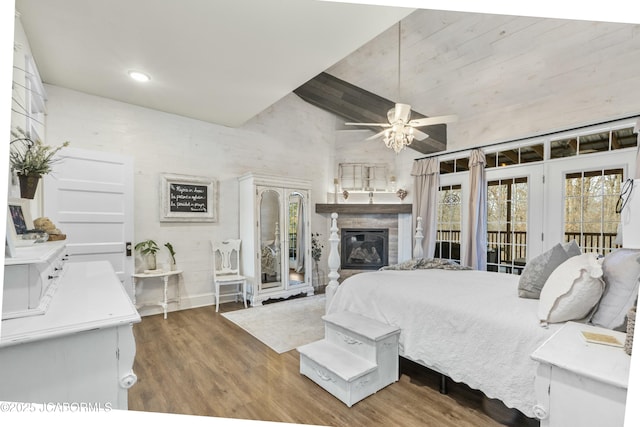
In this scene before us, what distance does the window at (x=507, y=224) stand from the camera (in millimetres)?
3730

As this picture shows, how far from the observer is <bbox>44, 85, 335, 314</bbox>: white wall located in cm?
325

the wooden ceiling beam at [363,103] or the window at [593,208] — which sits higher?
the wooden ceiling beam at [363,103]

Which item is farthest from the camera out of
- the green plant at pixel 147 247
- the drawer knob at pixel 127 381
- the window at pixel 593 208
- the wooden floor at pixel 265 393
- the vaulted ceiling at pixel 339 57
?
the green plant at pixel 147 247

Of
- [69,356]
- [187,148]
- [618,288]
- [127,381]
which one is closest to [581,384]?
[618,288]

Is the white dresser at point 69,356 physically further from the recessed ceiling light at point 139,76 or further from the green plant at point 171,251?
the green plant at point 171,251

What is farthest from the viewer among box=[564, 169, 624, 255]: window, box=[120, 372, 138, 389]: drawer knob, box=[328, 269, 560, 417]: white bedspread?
box=[564, 169, 624, 255]: window

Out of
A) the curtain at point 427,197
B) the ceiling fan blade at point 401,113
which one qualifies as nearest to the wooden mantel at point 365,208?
the curtain at point 427,197

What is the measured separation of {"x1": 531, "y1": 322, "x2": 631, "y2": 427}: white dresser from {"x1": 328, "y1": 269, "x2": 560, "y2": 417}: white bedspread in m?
0.46

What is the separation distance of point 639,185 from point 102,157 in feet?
13.2

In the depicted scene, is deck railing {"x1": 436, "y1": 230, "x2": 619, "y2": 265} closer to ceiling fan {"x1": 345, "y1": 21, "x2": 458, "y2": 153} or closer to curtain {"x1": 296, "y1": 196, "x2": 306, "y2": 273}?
ceiling fan {"x1": 345, "y1": 21, "x2": 458, "y2": 153}

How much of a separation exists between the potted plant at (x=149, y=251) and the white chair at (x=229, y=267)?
724mm

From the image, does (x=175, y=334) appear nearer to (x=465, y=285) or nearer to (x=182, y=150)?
(x=182, y=150)

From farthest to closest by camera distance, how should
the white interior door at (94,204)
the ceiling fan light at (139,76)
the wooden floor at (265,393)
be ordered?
the white interior door at (94,204) < the ceiling fan light at (139,76) < the wooden floor at (265,393)

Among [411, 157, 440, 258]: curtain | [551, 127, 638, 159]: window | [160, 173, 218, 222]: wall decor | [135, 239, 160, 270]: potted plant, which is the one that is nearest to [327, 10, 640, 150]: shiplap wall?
[551, 127, 638, 159]: window
